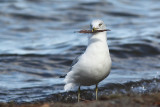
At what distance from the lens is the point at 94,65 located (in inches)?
198

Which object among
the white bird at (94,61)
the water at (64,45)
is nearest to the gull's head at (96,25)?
the white bird at (94,61)

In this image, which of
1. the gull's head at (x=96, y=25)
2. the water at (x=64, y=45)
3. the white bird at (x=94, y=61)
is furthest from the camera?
the water at (x=64, y=45)

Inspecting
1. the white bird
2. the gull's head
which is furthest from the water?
the gull's head

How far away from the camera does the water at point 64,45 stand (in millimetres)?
7285

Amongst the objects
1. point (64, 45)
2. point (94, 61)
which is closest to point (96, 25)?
point (94, 61)

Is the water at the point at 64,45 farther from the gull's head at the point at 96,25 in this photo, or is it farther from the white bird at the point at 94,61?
the gull's head at the point at 96,25

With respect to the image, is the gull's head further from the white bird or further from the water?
the water

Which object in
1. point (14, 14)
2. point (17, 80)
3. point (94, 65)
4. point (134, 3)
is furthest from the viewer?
point (134, 3)

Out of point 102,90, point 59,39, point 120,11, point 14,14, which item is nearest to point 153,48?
point 59,39

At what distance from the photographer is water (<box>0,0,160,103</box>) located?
7285mm

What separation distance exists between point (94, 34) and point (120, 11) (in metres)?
9.67

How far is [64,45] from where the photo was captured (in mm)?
10578

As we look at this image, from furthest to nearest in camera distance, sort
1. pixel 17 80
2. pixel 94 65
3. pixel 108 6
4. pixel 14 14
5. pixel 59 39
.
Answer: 1. pixel 108 6
2. pixel 14 14
3. pixel 59 39
4. pixel 17 80
5. pixel 94 65

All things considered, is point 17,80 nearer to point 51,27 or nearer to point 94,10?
point 51,27
